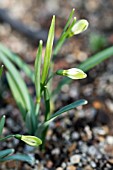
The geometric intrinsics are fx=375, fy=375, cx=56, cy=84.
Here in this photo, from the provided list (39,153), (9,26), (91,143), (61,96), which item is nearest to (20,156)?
(39,153)

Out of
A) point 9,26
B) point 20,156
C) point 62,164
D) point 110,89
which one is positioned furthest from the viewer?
point 9,26

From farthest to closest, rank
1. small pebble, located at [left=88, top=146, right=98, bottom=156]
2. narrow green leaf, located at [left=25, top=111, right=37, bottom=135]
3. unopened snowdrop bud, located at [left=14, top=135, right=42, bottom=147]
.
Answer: small pebble, located at [left=88, top=146, right=98, bottom=156] < narrow green leaf, located at [left=25, top=111, right=37, bottom=135] < unopened snowdrop bud, located at [left=14, top=135, right=42, bottom=147]

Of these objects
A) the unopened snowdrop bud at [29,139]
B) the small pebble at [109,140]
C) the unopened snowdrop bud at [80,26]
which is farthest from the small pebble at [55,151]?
the unopened snowdrop bud at [80,26]

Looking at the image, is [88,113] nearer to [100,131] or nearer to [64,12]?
[100,131]

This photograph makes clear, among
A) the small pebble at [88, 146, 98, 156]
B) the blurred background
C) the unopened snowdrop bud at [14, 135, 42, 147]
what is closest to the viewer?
the unopened snowdrop bud at [14, 135, 42, 147]

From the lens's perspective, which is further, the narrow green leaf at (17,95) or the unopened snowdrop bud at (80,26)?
Answer: the narrow green leaf at (17,95)

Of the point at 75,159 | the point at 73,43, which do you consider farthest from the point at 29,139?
the point at 73,43

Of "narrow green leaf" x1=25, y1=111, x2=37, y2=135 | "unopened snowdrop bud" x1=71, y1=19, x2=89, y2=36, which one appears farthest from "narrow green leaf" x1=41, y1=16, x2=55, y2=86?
"narrow green leaf" x1=25, y1=111, x2=37, y2=135

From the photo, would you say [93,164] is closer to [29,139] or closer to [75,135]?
[75,135]

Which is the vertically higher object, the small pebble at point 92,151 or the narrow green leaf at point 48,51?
the narrow green leaf at point 48,51

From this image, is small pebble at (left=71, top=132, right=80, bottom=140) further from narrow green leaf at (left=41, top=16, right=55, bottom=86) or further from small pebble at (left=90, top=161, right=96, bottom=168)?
narrow green leaf at (left=41, top=16, right=55, bottom=86)

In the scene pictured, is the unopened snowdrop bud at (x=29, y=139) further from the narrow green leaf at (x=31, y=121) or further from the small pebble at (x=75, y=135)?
the small pebble at (x=75, y=135)
